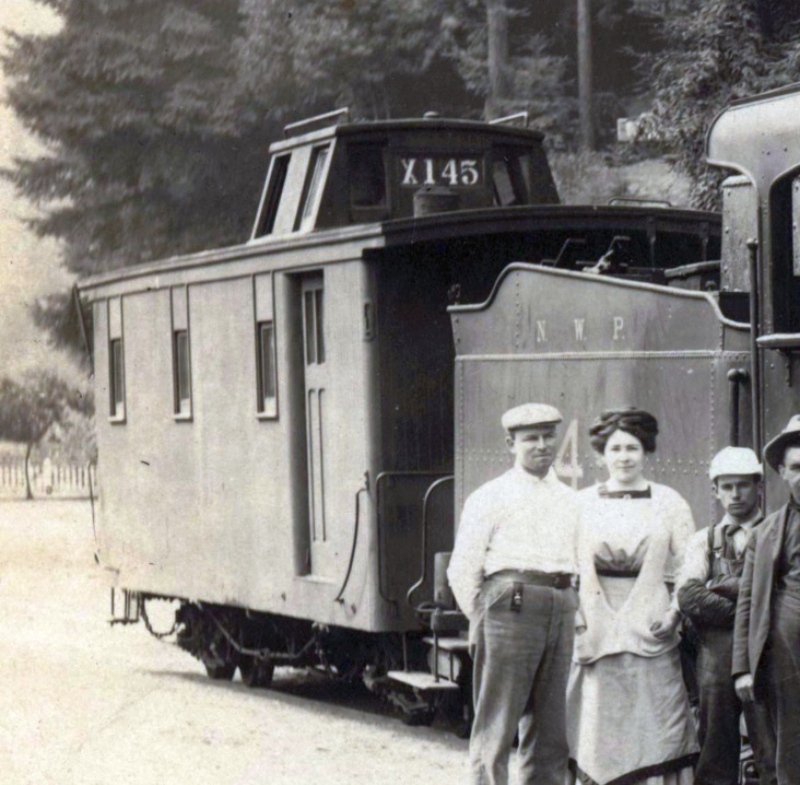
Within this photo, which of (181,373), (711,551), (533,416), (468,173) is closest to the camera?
(711,551)

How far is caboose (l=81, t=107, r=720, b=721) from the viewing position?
11055 mm

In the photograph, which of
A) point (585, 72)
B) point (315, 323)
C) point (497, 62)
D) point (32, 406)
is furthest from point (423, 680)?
point (32, 406)

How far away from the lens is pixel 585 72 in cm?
3403

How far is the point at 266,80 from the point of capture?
28969 mm

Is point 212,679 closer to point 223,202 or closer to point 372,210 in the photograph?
point 372,210

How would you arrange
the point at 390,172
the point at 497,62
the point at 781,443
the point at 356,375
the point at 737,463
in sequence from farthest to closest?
the point at 497,62, the point at 390,172, the point at 356,375, the point at 737,463, the point at 781,443

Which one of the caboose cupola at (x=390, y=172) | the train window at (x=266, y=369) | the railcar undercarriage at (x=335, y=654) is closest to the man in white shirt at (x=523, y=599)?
Result: the railcar undercarriage at (x=335, y=654)

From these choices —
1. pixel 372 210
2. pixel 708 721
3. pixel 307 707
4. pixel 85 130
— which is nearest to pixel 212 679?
pixel 307 707

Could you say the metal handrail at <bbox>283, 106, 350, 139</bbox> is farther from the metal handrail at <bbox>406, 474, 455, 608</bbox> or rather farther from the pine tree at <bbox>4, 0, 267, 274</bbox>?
the pine tree at <bbox>4, 0, 267, 274</bbox>

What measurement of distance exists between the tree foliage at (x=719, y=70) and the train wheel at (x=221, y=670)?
7.66 meters

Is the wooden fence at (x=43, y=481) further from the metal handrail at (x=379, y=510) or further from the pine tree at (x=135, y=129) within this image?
the metal handrail at (x=379, y=510)

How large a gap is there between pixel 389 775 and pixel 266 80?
2032 centimetres

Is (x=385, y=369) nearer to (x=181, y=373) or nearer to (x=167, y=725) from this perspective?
(x=167, y=725)

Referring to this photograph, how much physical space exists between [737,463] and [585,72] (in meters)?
27.5
